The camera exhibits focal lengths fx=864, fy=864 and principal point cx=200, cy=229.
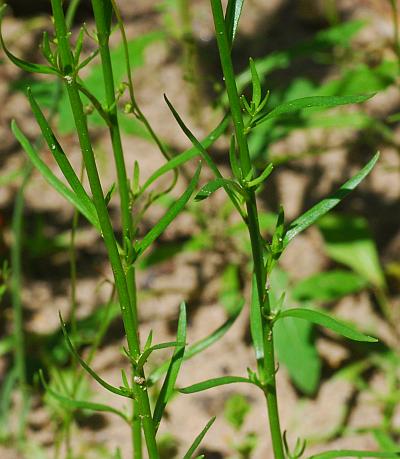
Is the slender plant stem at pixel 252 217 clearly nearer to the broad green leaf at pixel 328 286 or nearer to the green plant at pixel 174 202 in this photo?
the green plant at pixel 174 202

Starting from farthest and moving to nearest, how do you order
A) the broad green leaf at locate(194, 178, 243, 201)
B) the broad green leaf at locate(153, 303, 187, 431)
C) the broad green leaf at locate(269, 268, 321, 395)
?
the broad green leaf at locate(269, 268, 321, 395) < the broad green leaf at locate(153, 303, 187, 431) < the broad green leaf at locate(194, 178, 243, 201)

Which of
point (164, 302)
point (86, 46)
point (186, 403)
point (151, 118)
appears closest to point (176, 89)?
point (151, 118)

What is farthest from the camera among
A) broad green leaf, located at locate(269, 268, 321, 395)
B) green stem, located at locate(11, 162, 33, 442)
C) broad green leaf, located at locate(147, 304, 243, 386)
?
broad green leaf, located at locate(269, 268, 321, 395)

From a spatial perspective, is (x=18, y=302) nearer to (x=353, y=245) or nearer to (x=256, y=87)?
(x=353, y=245)

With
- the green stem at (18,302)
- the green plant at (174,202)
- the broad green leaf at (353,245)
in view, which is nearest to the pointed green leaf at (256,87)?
the green plant at (174,202)

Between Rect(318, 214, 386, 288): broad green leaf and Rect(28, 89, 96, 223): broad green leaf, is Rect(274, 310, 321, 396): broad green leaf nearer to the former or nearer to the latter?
Rect(318, 214, 386, 288): broad green leaf

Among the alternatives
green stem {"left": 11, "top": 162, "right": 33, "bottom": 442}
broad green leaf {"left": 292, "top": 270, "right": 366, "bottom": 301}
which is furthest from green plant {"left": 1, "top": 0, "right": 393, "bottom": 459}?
broad green leaf {"left": 292, "top": 270, "right": 366, "bottom": 301}
